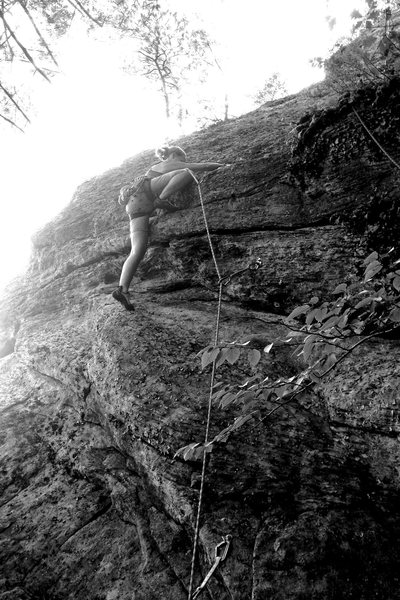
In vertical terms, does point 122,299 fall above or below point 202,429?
above

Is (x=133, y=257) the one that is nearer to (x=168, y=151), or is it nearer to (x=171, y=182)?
(x=171, y=182)

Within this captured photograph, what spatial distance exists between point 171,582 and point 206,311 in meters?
3.14

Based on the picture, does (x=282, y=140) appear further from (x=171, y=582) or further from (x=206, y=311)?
(x=171, y=582)

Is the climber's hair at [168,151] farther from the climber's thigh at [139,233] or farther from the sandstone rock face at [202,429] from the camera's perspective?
the climber's thigh at [139,233]

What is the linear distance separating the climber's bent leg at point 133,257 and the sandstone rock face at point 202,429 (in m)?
0.21

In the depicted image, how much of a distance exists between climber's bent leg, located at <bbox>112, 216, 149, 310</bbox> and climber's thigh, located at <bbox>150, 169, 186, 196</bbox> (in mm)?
505

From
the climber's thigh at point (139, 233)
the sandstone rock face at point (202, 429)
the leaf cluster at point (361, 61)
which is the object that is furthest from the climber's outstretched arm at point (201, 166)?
the leaf cluster at point (361, 61)

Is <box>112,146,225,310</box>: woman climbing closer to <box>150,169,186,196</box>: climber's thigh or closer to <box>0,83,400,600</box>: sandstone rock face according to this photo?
<box>150,169,186,196</box>: climber's thigh

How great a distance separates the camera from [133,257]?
6.10m

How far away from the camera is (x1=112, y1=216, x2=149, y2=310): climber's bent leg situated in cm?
545

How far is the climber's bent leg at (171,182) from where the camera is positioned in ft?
20.9

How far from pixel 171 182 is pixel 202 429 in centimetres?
410

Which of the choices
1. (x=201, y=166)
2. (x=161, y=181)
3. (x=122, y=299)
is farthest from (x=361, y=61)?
(x=122, y=299)

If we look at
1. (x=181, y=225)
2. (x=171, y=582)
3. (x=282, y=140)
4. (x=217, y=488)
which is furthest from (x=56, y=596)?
(x=282, y=140)
